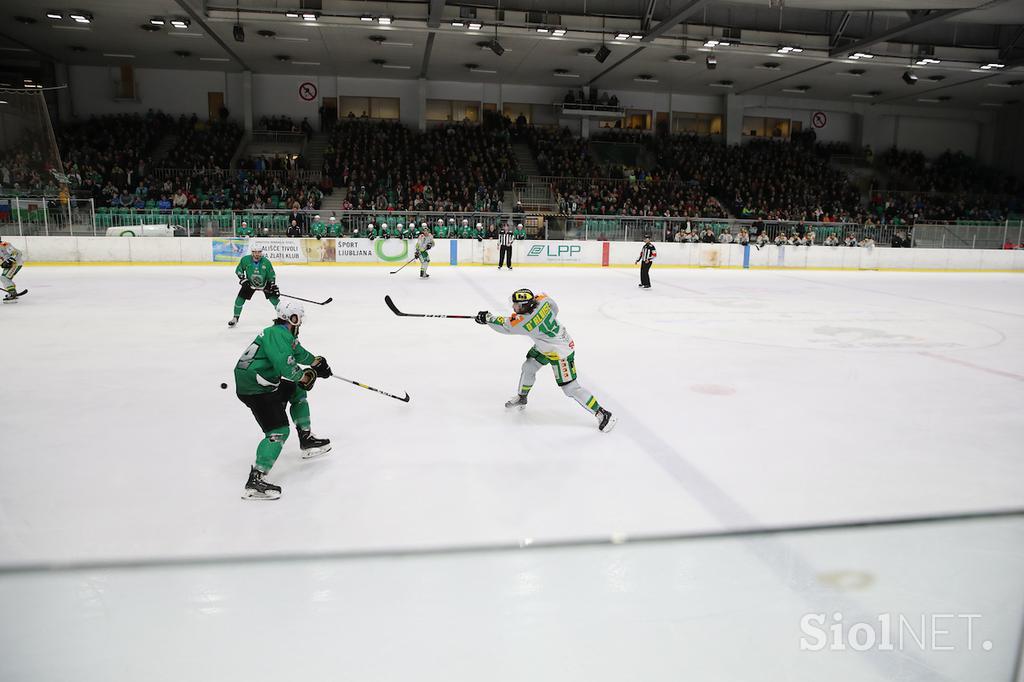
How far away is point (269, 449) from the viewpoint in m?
3.95

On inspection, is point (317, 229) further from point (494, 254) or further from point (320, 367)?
point (320, 367)

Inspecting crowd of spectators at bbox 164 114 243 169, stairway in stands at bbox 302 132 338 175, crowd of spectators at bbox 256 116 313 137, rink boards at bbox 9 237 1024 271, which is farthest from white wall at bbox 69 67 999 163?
rink boards at bbox 9 237 1024 271

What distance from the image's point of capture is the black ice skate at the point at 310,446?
456 cm

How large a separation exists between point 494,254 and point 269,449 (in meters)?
15.8

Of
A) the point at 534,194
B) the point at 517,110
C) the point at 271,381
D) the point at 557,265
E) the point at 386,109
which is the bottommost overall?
the point at 557,265

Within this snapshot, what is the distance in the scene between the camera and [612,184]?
26.7 metres

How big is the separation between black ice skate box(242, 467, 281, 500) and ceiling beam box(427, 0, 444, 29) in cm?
1753

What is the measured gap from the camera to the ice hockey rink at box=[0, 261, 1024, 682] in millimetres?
1469

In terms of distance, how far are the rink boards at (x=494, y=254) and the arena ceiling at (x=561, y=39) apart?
6.48 metres

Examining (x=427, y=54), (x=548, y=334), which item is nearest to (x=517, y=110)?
(x=427, y=54)

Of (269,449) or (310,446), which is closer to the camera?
(269,449)

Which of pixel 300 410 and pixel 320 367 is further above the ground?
pixel 320 367

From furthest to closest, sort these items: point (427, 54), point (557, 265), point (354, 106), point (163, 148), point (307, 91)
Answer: point (354, 106), point (307, 91), point (163, 148), point (427, 54), point (557, 265)

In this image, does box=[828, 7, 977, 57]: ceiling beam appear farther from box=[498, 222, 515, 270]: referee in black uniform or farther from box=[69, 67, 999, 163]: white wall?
box=[498, 222, 515, 270]: referee in black uniform
